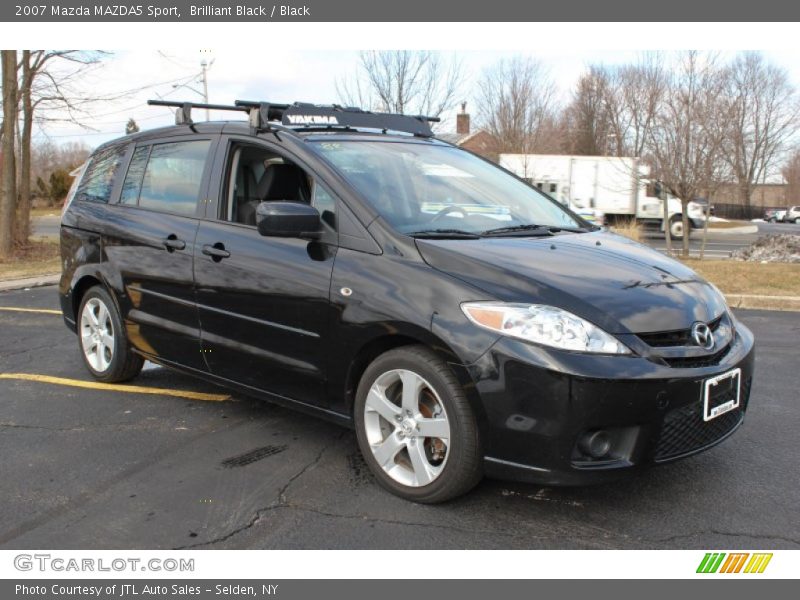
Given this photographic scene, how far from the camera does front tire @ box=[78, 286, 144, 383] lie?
5109 mm

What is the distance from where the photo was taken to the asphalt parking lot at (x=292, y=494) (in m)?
3.04

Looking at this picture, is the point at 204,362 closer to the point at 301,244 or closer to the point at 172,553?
the point at 301,244

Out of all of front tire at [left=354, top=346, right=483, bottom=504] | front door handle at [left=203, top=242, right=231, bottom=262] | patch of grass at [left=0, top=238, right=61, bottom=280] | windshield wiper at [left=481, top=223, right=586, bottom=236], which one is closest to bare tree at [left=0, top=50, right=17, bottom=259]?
patch of grass at [left=0, top=238, right=61, bottom=280]

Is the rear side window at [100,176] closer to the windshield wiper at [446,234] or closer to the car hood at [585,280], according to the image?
the windshield wiper at [446,234]

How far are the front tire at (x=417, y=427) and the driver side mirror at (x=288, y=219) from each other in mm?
776

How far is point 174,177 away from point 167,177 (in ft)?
0.33

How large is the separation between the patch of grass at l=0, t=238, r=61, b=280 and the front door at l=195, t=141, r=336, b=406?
31.5 ft

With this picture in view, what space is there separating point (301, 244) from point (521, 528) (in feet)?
5.81

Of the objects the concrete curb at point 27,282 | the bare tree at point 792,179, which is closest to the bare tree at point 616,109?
the concrete curb at point 27,282

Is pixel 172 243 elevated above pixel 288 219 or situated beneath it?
situated beneath

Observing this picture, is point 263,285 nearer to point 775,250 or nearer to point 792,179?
point 775,250

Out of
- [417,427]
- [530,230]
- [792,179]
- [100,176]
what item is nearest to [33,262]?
[100,176]

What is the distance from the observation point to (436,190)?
4059mm

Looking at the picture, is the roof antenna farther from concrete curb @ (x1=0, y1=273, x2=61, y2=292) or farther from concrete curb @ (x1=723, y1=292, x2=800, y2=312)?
concrete curb @ (x1=0, y1=273, x2=61, y2=292)
